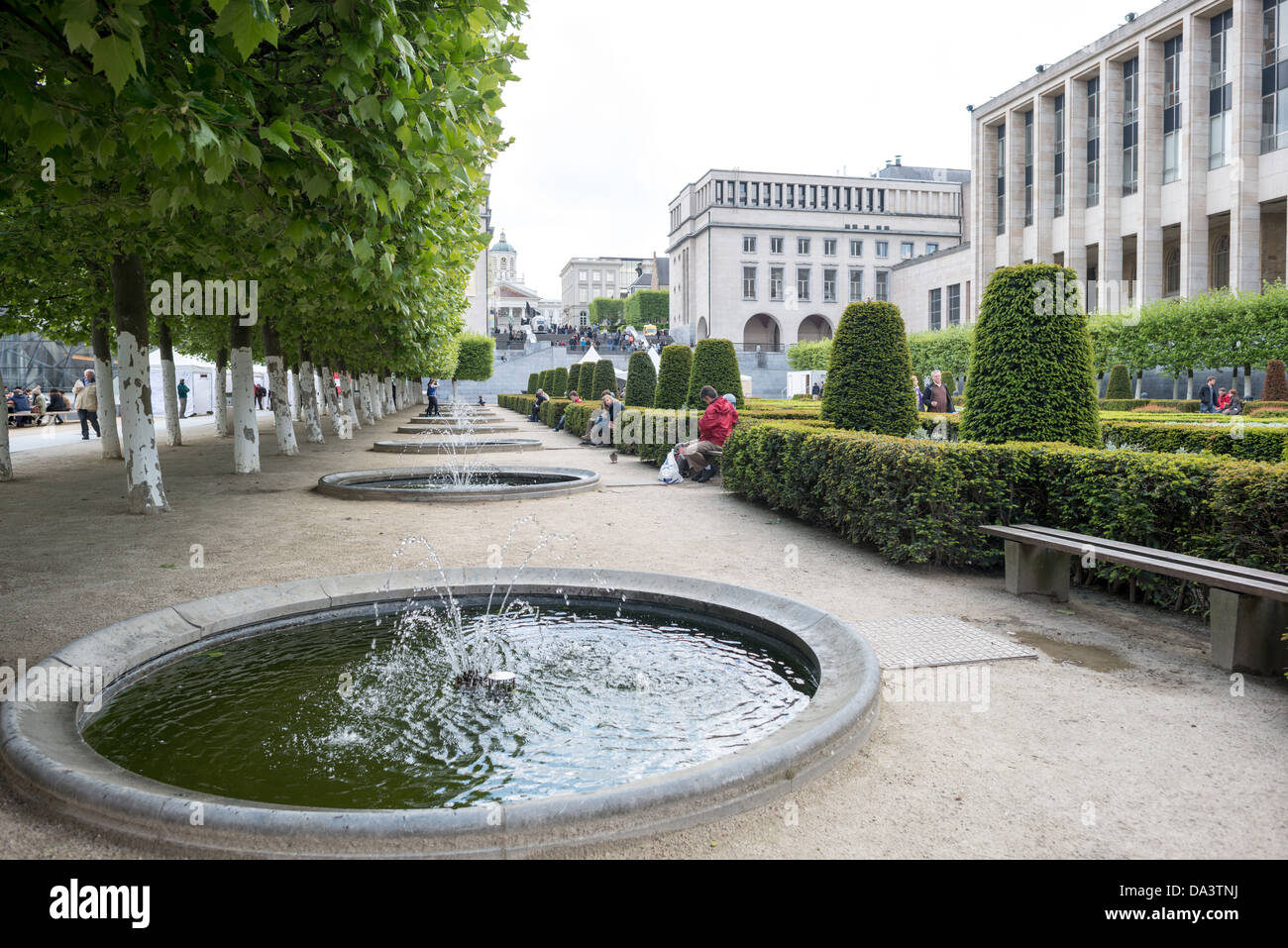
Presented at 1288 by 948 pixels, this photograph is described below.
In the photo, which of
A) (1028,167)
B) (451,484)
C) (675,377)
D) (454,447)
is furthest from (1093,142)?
(451,484)

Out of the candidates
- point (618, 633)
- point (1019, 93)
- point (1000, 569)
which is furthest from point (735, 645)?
point (1019, 93)

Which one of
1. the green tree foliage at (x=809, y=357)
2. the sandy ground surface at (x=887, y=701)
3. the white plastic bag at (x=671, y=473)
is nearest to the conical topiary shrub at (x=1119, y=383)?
the white plastic bag at (x=671, y=473)

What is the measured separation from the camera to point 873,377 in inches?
466

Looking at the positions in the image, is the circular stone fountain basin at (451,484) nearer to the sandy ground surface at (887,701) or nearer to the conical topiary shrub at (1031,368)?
the sandy ground surface at (887,701)

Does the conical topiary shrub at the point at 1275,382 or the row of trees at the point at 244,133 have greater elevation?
the row of trees at the point at 244,133

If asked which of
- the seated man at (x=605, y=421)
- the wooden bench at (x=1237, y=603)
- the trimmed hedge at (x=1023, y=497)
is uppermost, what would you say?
the seated man at (x=605, y=421)

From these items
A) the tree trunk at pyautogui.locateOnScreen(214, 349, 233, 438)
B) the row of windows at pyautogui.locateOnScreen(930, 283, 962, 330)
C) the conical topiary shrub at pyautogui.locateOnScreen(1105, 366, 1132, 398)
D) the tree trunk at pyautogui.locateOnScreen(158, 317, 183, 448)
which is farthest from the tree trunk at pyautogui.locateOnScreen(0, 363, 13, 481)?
the row of windows at pyautogui.locateOnScreen(930, 283, 962, 330)

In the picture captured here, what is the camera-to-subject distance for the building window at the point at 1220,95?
40406 mm

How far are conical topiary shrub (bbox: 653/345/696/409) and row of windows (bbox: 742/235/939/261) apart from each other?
250 ft

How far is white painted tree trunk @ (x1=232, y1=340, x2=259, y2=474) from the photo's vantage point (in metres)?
15.0

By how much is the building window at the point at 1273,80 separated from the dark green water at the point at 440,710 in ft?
152

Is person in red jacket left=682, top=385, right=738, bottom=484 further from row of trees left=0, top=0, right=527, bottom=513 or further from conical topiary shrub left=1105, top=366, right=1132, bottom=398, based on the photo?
conical topiary shrub left=1105, top=366, right=1132, bottom=398
